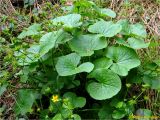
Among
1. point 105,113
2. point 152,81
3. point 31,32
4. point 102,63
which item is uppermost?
point 31,32

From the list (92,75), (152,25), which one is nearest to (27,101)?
(92,75)

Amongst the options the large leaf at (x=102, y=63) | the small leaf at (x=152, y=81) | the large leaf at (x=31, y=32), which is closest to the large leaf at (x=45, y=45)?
the large leaf at (x=31, y=32)

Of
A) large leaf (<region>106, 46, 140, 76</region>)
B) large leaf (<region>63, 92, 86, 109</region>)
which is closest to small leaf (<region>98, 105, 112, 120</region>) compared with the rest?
large leaf (<region>63, 92, 86, 109</region>)

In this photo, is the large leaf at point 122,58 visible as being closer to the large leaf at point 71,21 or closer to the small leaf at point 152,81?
the small leaf at point 152,81

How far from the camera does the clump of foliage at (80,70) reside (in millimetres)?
1818

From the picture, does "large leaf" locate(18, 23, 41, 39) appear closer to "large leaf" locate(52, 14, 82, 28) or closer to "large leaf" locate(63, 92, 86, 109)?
"large leaf" locate(52, 14, 82, 28)

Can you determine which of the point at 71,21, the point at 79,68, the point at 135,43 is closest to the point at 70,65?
the point at 79,68

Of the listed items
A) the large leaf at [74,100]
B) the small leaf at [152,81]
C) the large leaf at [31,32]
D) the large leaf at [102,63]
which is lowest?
the large leaf at [74,100]

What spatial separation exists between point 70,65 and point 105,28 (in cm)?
33

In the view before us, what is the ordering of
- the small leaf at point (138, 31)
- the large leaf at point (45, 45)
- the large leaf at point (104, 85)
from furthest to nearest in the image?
the small leaf at point (138, 31) < the large leaf at point (45, 45) < the large leaf at point (104, 85)

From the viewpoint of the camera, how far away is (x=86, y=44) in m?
1.94

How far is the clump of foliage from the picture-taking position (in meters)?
1.82

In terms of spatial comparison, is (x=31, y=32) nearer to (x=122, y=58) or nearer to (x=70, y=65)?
(x=70, y=65)

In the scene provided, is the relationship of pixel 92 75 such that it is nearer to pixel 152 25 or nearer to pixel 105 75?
pixel 105 75
